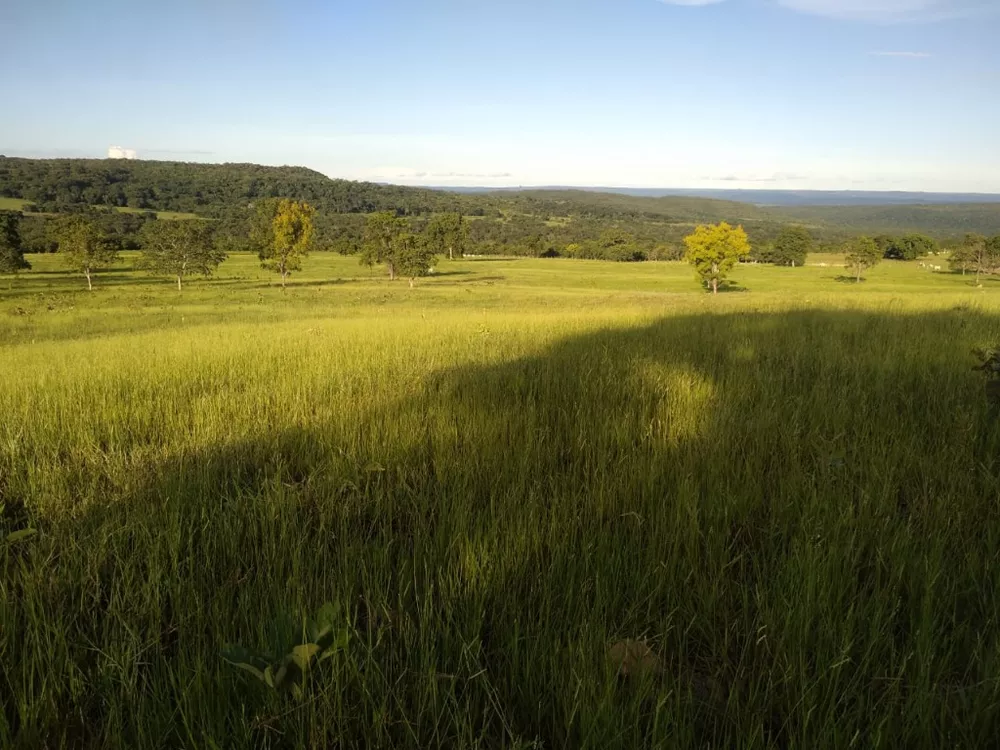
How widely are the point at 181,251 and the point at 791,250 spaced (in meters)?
110

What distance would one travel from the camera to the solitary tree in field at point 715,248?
202ft

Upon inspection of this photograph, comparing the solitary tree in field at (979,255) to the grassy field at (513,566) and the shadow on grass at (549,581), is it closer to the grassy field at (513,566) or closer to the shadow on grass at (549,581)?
the grassy field at (513,566)

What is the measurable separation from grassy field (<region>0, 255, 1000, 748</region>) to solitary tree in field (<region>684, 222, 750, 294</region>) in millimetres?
61681

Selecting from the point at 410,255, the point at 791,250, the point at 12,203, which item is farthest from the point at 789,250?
the point at 12,203

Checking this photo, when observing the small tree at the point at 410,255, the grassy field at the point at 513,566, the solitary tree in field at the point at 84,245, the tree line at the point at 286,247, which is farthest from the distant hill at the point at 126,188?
Result: the grassy field at the point at 513,566

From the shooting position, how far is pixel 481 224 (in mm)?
190375

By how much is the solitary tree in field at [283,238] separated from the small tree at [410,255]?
33.0 feet

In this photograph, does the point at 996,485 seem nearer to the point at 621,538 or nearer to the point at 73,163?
the point at 621,538

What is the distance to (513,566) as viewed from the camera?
6.50ft

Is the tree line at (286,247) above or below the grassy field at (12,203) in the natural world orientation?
below

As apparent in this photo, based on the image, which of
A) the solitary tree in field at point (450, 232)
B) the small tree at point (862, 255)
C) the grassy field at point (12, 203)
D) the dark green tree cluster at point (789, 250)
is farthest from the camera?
the grassy field at point (12, 203)

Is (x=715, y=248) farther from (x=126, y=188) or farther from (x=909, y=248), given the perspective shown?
(x=126, y=188)

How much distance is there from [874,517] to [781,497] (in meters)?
0.35

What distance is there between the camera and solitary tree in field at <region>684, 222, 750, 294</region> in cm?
6162
